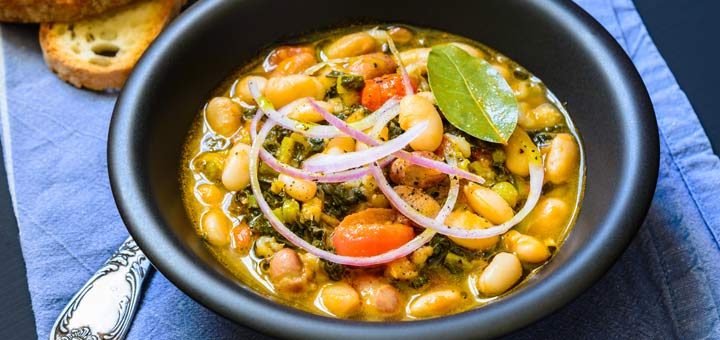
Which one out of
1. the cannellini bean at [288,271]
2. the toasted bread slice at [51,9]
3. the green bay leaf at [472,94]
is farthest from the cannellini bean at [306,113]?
the toasted bread slice at [51,9]

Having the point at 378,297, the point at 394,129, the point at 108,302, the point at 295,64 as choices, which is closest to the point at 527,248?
the point at 378,297

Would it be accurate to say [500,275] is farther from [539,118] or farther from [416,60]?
[416,60]

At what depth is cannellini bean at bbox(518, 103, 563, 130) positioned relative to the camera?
2.68m

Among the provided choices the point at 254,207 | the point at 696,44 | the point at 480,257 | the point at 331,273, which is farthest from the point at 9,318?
the point at 696,44

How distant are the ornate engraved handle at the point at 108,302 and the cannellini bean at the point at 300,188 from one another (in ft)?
1.68

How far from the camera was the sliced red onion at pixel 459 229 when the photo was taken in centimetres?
232

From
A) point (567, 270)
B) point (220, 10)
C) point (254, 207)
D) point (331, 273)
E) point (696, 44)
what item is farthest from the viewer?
point (696, 44)

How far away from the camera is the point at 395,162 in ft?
7.98

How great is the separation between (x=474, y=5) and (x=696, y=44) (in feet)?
3.37

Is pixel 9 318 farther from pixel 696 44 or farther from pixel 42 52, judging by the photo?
pixel 696 44

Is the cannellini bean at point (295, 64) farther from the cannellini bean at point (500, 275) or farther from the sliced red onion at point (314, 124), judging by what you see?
the cannellini bean at point (500, 275)

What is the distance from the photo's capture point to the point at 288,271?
2293 mm

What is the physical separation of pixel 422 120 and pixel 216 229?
0.69 m

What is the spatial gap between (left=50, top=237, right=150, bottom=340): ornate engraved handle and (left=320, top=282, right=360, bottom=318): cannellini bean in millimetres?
612
